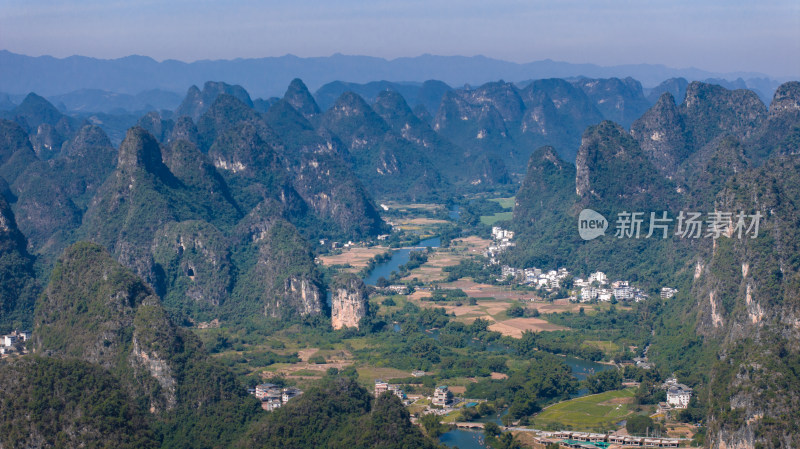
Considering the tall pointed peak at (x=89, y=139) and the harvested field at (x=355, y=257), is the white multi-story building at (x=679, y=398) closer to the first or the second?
the harvested field at (x=355, y=257)

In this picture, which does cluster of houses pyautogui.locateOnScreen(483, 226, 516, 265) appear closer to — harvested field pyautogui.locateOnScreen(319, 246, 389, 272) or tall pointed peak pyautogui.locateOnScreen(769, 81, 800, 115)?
harvested field pyautogui.locateOnScreen(319, 246, 389, 272)

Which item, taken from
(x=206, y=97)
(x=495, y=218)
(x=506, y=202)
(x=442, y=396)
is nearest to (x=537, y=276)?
(x=442, y=396)

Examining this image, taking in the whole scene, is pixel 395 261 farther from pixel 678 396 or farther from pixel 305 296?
pixel 678 396

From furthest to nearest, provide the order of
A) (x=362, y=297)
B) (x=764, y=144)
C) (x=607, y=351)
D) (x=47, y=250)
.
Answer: (x=764, y=144)
(x=47, y=250)
(x=362, y=297)
(x=607, y=351)

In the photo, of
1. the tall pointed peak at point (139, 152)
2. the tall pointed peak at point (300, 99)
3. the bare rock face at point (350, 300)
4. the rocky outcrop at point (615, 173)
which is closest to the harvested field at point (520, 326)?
the bare rock face at point (350, 300)

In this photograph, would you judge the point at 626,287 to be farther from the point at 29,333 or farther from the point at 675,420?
the point at 29,333

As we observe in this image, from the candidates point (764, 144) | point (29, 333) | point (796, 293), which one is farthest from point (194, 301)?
point (764, 144)
